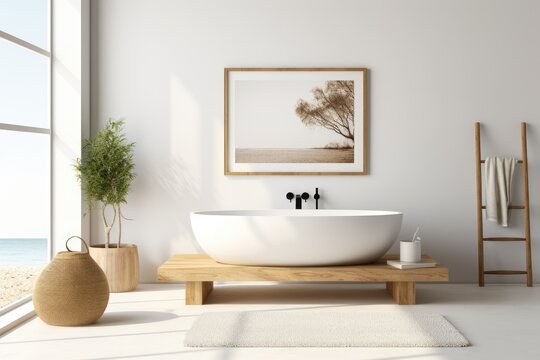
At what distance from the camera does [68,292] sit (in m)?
3.98

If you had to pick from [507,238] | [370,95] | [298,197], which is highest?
[370,95]

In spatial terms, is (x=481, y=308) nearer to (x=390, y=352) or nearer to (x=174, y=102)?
(x=390, y=352)

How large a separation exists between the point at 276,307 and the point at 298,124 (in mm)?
1764

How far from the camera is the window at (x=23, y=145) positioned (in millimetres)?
11430

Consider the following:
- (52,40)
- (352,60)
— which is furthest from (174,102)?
(352,60)

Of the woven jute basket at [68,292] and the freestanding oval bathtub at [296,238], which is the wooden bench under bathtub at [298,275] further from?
the woven jute basket at [68,292]

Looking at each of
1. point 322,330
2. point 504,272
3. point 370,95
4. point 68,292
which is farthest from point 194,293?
point 504,272

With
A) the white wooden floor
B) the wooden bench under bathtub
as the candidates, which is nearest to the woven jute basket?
the white wooden floor

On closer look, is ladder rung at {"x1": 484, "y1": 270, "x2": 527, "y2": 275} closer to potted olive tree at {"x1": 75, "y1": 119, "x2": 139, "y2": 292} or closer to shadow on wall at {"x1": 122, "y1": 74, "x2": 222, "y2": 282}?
shadow on wall at {"x1": 122, "y1": 74, "x2": 222, "y2": 282}

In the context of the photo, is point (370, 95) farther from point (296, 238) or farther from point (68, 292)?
point (68, 292)

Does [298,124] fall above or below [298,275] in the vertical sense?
above

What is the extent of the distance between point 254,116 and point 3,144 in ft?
23.1

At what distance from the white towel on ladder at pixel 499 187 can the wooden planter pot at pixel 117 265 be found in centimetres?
296

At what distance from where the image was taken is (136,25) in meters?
5.89
